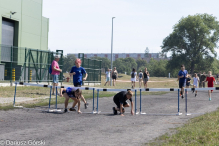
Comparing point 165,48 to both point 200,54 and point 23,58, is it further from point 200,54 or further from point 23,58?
point 23,58

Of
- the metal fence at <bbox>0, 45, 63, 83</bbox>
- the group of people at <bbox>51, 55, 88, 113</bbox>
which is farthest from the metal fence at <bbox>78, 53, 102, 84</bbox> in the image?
the group of people at <bbox>51, 55, 88, 113</bbox>

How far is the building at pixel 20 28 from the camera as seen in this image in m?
23.2

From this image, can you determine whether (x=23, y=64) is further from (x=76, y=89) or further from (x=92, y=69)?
(x=76, y=89)

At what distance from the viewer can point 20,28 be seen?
29938 millimetres

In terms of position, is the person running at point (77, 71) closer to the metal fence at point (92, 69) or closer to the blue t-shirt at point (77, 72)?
the blue t-shirt at point (77, 72)

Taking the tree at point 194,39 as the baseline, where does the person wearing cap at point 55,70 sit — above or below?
below

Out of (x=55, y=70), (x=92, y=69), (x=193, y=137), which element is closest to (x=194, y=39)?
(x=92, y=69)

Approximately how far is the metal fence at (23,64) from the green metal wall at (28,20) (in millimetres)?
5054

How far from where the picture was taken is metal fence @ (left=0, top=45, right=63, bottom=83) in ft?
74.1

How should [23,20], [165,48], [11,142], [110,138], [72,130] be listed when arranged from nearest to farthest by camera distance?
[11,142] < [110,138] < [72,130] < [23,20] < [165,48]

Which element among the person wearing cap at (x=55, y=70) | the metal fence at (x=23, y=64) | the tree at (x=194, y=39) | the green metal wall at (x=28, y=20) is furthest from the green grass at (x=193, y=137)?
the tree at (x=194, y=39)

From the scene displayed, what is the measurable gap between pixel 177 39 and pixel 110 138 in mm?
70957

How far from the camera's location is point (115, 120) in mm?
9406

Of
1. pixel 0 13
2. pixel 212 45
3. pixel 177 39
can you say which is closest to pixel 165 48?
pixel 177 39
